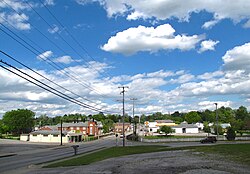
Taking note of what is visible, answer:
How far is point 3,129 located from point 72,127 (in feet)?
134

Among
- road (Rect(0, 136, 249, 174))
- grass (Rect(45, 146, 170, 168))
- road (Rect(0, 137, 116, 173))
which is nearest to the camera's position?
grass (Rect(45, 146, 170, 168))

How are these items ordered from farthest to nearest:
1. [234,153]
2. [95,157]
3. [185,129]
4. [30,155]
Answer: [185,129], [30,155], [95,157], [234,153]

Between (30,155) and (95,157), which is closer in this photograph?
(95,157)

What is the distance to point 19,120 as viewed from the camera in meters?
156

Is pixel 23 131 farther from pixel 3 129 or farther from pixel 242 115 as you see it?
pixel 242 115

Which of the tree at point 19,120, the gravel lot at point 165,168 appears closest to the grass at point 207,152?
the gravel lot at point 165,168

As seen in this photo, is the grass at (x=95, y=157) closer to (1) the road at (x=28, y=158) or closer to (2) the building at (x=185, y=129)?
(1) the road at (x=28, y=158)

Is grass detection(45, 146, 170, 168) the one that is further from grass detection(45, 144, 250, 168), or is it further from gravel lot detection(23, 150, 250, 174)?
gravel lot detection(23, 150, 250, 174)

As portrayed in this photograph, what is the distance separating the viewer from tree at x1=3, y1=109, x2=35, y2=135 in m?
156

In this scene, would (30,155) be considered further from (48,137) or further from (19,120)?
(19,120)

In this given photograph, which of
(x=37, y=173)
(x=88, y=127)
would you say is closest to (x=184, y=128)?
(x=88, y=127)

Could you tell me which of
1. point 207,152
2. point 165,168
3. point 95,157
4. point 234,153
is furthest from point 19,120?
point 165,168

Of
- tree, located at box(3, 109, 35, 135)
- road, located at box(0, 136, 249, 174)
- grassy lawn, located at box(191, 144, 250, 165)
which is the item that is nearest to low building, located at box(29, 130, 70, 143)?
road, located at box(0, 136, 249, 174)

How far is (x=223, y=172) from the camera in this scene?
60.5ft
